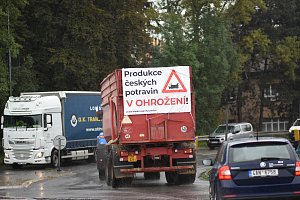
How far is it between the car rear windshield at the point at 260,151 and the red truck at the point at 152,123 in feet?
27.0

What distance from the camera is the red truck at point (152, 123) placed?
68.6ft

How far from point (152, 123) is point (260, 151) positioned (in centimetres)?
854

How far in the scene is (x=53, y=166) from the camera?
35719 millimetres

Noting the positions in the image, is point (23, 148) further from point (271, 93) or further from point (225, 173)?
point (271, 93)

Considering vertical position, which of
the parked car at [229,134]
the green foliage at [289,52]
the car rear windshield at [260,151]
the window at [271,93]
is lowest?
the car rear windshield at [260,151]

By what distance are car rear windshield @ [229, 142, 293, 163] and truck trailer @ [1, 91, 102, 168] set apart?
22219 millimetres

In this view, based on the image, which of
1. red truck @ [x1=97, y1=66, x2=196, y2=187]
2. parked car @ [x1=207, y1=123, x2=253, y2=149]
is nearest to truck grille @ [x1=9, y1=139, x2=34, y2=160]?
red truck @ [x1=97, y1=66, x2=196, y2=187]

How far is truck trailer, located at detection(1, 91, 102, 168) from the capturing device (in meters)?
33.9

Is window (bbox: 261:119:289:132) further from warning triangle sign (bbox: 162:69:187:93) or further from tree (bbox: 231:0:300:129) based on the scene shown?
warning triangle sign (bbox: 162:69:187:93)

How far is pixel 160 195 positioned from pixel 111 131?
4238mm

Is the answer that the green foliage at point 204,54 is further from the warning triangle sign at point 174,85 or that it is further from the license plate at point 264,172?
the license plate at point 264,172

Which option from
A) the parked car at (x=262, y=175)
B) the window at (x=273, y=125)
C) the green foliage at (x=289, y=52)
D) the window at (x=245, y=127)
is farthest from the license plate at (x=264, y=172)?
the window at (x=273, y=125)

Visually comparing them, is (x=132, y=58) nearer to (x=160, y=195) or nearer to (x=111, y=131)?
(x=111, y=131)

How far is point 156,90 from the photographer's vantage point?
70.2 feet
